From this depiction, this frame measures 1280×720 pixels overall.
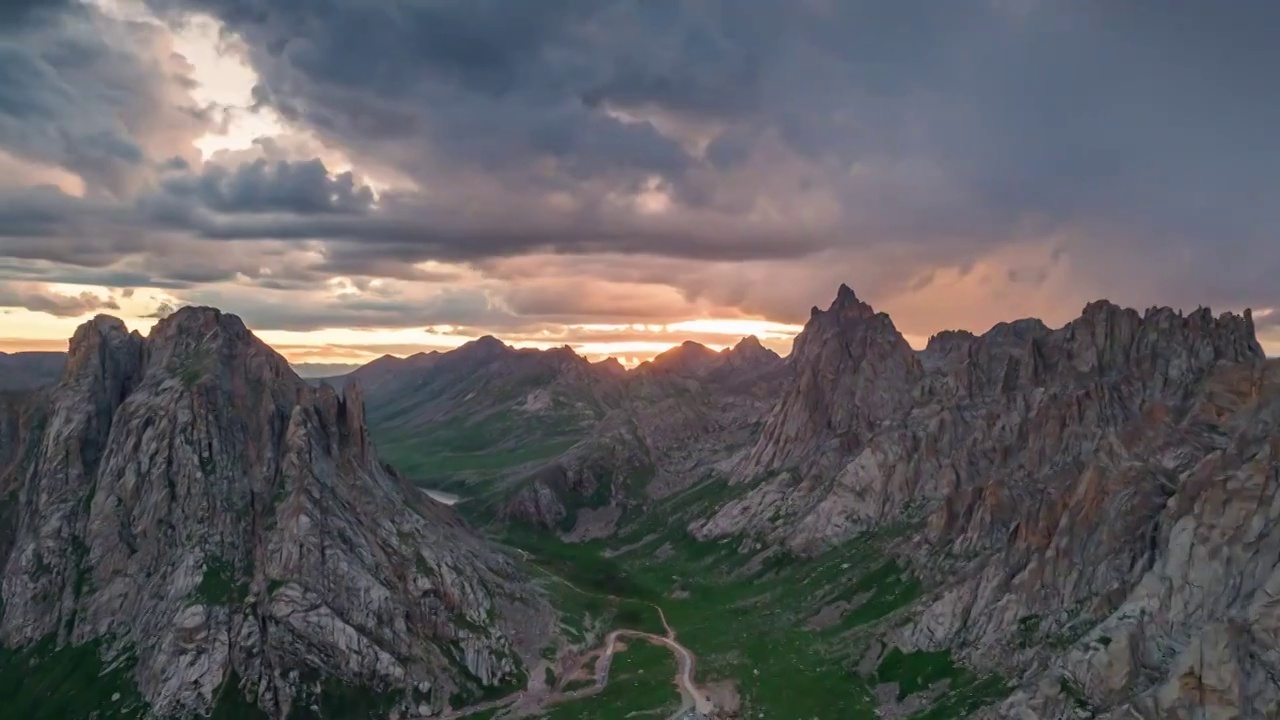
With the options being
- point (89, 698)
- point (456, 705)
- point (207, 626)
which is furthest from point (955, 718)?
point (89, 698)

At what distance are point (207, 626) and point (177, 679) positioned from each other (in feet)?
31.8

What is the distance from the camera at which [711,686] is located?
161 m

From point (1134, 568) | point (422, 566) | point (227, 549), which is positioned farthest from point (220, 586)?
point (1134, 568)

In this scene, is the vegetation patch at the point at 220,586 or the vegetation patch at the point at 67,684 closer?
the vegetation patch at the point at 67,684

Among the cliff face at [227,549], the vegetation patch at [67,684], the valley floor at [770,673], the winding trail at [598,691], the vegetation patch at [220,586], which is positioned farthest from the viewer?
the vegetation patch at [220,586]

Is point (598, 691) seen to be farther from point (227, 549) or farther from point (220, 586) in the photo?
point (227, 549)

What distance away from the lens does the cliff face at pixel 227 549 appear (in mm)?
151625

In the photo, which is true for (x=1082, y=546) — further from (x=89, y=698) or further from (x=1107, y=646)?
(x=89, y=698)

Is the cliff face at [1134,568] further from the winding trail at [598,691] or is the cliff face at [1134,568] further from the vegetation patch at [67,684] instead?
the vegetation patch at [67,684]

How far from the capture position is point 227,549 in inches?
6457

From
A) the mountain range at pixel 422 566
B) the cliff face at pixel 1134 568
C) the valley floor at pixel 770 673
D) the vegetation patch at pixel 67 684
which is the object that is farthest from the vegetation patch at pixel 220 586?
the cliff face at pixel 1134 568

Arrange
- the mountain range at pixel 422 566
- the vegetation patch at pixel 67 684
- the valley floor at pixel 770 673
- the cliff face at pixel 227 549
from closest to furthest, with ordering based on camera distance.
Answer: the mountain range at pixel 422 566 < the vegetation patch at pixel 67 684 < the valley floor at pixel 770 673 < the cliff face at pixel 227 549

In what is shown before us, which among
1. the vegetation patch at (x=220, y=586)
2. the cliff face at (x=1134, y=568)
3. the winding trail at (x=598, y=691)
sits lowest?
the winding trail at (x=598, y=691)

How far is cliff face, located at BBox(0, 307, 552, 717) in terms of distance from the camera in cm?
15162
